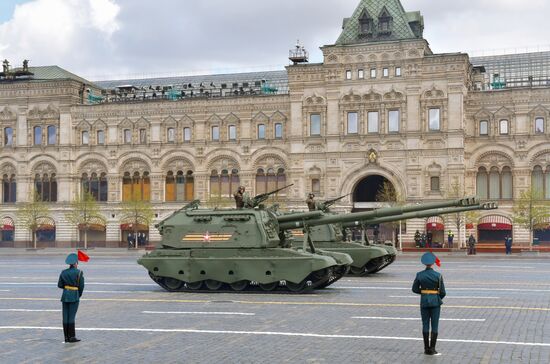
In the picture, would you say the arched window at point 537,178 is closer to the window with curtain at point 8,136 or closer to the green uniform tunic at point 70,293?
the window with curtain at point 8,136

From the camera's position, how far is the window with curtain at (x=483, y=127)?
211 feet

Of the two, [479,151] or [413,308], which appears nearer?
[413,308]

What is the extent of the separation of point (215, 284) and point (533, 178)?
41.6 m

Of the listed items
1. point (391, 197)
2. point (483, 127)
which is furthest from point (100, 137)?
point (483, 127)

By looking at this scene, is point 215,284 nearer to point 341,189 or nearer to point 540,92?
point 341,189

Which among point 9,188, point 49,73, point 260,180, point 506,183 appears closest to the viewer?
point 506,183

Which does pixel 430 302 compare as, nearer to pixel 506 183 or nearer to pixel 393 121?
pixel 393 121

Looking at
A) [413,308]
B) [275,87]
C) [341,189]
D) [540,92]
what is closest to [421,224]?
[341,189]

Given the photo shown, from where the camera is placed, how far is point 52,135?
72750 millimetres

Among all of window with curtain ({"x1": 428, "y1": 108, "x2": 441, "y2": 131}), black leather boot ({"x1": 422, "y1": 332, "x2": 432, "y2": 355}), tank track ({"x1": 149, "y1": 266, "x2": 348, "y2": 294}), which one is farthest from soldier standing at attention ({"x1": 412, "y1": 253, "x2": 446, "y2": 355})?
window with curtain ({"x1": 428, "y1": 108, "x2": 441, "y2": 131})

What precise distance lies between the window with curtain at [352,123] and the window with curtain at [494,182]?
1042 centimetres

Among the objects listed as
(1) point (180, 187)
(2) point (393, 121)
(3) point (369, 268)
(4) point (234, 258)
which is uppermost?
(2) point (393, 121)

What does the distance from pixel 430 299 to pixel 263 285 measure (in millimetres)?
12320

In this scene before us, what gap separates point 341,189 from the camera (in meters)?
64.9
